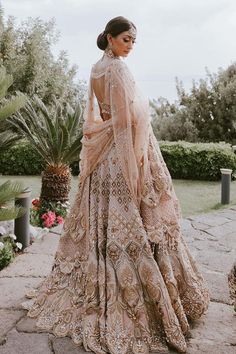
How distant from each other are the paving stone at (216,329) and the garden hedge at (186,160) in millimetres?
7310

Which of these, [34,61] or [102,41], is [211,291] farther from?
[34,61]

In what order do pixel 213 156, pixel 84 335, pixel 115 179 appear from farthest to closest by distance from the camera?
pixel 213 156 < pixel 115 179 < pixel 84 335

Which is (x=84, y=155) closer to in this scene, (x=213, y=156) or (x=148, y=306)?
(x=148, y=306)

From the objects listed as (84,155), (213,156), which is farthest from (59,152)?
(213,156)

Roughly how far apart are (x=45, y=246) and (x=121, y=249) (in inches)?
88.6

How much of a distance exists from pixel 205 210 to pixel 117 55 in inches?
184

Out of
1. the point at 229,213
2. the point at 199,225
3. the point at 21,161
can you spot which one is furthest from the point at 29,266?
the point at 21,161

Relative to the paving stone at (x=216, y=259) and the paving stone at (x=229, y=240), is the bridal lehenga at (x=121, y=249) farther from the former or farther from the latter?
A: the paving stone at (x=229, y=240)

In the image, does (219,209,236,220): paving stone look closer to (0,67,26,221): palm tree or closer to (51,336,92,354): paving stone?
(0,67,26,221): palm tree

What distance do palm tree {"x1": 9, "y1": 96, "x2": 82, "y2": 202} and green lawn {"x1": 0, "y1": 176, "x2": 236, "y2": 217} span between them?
875 mm

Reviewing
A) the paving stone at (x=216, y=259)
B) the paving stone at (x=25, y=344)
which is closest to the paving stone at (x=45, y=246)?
the paving stone at (x=216, y=259)

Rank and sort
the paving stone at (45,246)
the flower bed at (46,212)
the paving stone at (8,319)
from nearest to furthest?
the paving stone at (8,319) → the paving stone at (45,246) → the flower bed at (46,212)

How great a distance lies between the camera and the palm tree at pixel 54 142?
6215 millimetres

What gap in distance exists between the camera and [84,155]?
10.2 feet
